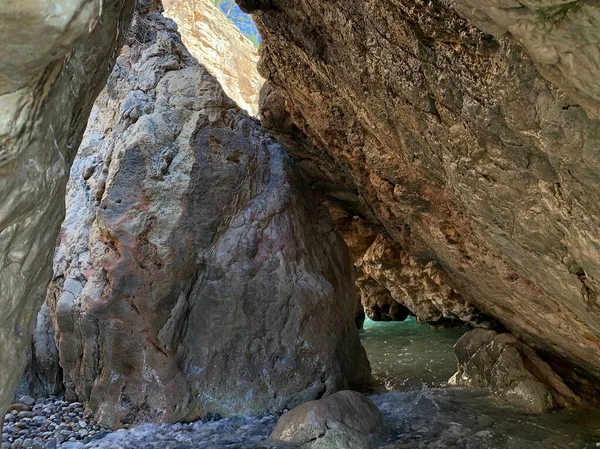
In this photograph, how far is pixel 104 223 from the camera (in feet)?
24.9

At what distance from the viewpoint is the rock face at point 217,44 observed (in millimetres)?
24484

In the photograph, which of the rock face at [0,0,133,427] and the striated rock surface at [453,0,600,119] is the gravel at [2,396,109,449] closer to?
the rock face at [0,0,133,427]

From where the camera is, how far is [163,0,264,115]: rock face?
24.5m

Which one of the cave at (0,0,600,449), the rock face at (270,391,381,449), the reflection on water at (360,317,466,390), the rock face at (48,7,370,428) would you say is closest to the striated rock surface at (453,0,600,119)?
the cave at (0,0,600,449)

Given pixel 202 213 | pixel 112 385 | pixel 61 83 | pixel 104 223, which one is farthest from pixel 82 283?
pixel 61 83

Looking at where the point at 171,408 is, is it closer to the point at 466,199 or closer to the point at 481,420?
the point at 481,420

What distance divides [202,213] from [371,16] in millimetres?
4117

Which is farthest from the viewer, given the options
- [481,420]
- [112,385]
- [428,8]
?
[112,385]

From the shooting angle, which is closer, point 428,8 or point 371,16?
point 428,8

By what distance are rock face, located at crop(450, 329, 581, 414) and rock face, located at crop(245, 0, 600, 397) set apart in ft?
1.22

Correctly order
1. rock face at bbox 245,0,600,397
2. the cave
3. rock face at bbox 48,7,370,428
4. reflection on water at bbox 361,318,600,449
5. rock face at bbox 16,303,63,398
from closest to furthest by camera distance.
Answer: the cave
rock face at bbox 245,0,600,397
reflection on water at bbox 361,318,600,449
rock face at bbox 48,7,370,428
rock face at bbox 16,303,63,398

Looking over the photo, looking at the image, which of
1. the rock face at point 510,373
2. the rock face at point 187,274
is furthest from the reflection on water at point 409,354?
the rock face at point 187,274

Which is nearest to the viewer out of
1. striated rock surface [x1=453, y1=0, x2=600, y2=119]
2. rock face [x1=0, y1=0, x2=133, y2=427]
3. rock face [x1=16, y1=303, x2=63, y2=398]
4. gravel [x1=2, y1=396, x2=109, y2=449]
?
rock face [x1=0, y1=0, x2=133, y2=427]

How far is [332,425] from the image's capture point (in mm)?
6004
